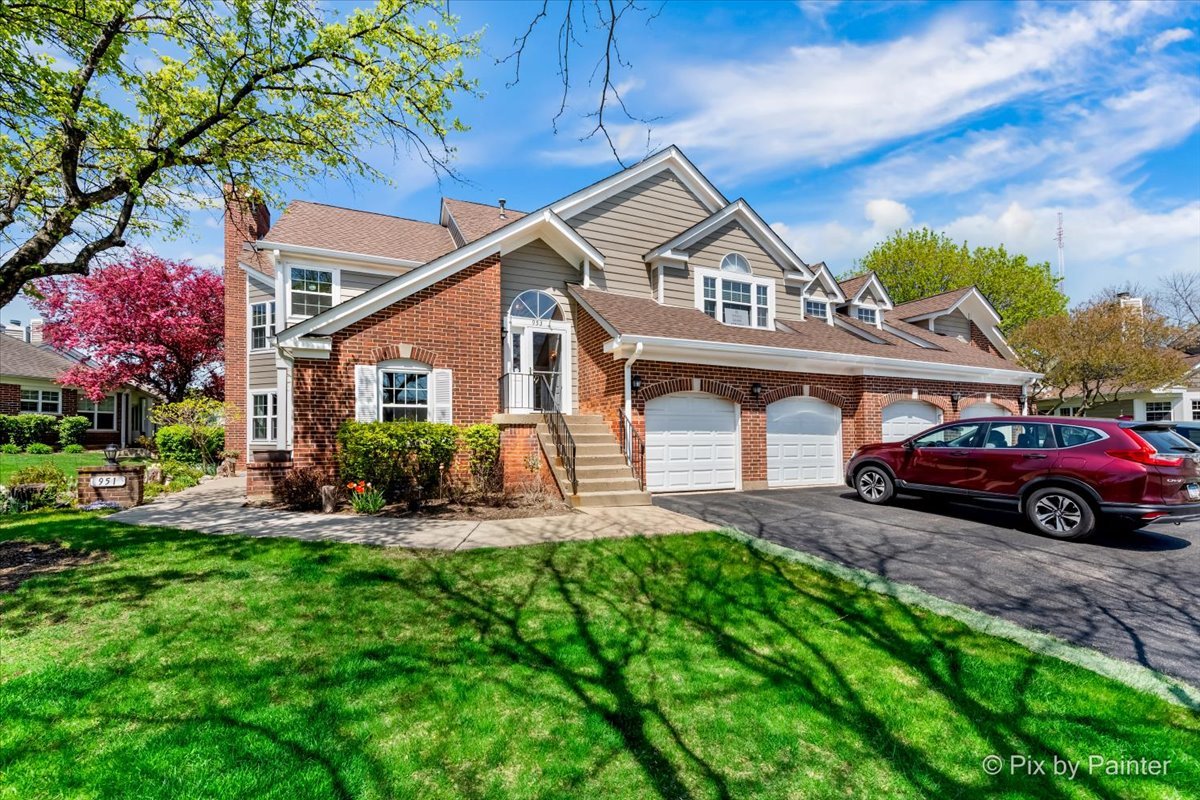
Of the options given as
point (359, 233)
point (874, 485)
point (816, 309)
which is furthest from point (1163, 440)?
point (359, 233)

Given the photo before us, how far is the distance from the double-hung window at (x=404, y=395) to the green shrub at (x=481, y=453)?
1138 millimetres

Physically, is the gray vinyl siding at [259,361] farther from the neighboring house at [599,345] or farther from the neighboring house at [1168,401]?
the neighboring house at [1168,401]

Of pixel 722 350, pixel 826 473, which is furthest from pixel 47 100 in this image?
pixel 826 473

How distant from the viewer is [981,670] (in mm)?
3963

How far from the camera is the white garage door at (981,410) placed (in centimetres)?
1567

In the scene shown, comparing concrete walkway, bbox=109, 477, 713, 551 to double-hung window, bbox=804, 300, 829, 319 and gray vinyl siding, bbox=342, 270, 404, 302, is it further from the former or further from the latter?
double-hung window, bbox=804, 300, 829, 319

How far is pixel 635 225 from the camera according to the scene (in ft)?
46.3

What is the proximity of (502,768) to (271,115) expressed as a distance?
907cm

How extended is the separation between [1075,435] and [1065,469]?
56 cm

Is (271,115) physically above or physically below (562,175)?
above

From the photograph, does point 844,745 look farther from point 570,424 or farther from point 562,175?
point 570,424

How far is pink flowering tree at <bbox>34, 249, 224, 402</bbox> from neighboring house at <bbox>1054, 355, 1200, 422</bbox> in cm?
3943

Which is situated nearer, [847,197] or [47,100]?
[47,100]

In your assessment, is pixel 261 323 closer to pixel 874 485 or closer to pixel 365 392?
pixel 365 392
